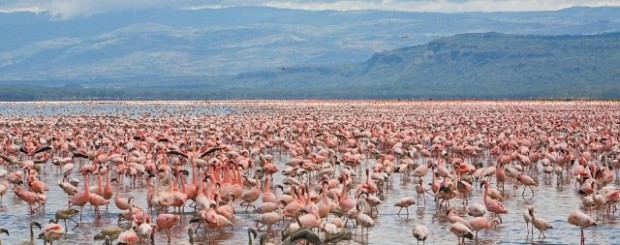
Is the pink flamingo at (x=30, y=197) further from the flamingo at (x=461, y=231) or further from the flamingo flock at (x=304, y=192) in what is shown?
the flamingo at (x=461, y=231)

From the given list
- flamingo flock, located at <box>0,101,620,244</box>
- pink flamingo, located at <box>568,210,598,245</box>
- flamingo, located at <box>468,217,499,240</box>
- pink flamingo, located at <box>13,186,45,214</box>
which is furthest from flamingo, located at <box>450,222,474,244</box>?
pink flamingo, located at <box>13,186,45,214</box>

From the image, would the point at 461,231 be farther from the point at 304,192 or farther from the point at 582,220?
the point at 304,192

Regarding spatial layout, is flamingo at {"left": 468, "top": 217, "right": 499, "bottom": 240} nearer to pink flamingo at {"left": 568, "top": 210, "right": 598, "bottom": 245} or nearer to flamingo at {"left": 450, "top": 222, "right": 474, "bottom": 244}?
flamingo at {"left": 450, "top": 222, "right": 474, "bottom": 244}

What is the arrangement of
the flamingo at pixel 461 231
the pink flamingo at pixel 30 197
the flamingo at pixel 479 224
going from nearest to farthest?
1. the flamingo at pixel 461 231
2. the flamingo at pixel 479 224
3. the pink flamingo at pixel 30 197

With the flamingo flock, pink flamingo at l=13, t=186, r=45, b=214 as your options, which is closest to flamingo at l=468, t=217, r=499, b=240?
the flamingo flock

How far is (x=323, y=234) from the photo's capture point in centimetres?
1538

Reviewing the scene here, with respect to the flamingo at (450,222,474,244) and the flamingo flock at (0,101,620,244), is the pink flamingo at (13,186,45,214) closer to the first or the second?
the flamingo flock at (0,101,620,244)

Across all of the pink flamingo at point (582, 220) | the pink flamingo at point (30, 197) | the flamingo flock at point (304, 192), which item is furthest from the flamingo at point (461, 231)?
the pink flamingo at point (30, 197)

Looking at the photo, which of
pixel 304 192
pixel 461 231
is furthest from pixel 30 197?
pixel 461 231

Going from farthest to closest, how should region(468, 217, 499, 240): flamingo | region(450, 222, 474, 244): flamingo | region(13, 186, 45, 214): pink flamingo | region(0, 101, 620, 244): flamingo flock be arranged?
region(13, 186, 45, 214): pink flamingo → region(0, 101, 620, 244): flamingo flock → region(468, 217, 499, 240): flamingo → region(450, 222, 474, 244): flamingo

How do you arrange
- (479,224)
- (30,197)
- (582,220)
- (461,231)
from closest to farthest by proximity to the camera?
(461,231), (479,224), (582,220), (30,197)

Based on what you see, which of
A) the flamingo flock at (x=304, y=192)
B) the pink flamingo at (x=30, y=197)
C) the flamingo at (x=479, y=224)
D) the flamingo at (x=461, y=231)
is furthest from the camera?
the pink flamingo at (x=30, y=197)

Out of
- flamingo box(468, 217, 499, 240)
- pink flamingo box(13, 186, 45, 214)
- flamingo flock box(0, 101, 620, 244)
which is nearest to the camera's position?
flamingo box(468, 217, 499, 240)

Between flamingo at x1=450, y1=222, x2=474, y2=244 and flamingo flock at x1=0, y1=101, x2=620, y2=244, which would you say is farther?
flamingo flock at x1=0, y1=101, x2=620, y2=244
